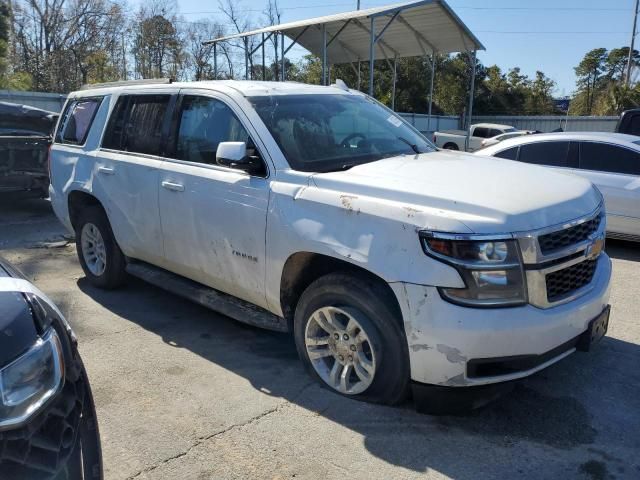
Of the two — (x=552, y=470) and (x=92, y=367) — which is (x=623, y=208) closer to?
(x=552, y=470)

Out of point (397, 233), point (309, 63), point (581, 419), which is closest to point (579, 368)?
point (581, 419)

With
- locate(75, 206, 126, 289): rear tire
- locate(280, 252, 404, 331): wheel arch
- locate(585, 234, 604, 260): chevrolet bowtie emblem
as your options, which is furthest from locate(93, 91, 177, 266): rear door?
locate(585, 234, 604, 260): chevrolet bowtie emblem

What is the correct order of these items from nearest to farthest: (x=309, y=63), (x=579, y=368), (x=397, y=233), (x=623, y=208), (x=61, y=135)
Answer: (x=397, y=233) → (x=579, y=368) → (x=61, y=135) → (x=623, y=208) → (x=309, y=63)

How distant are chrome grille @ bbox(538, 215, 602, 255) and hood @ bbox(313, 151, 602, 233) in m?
0.07

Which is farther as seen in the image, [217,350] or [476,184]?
[217,350]

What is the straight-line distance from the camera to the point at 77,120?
566 centimetres

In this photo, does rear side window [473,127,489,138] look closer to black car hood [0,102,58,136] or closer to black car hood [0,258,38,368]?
black car hood [0,102,58,136]

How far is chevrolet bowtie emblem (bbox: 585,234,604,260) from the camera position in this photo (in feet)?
10.9

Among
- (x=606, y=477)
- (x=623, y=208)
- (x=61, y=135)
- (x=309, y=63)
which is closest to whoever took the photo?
(x=606, y=477)

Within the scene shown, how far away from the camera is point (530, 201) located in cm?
304

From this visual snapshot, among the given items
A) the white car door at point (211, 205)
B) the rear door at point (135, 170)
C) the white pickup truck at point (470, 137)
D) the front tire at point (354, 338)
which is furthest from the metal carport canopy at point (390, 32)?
the front tire at point (354, 338)

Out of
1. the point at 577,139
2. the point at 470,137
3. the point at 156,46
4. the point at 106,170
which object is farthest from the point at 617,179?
the point at 156,46

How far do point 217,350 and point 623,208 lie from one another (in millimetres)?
5751

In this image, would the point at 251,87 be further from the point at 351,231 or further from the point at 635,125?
the point at 635,125
